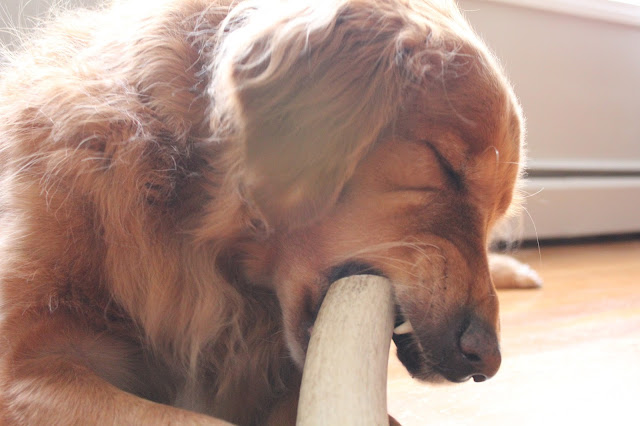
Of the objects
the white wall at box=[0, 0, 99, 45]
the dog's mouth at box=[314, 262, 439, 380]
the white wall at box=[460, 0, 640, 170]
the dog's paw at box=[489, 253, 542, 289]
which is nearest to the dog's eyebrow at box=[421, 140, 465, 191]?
the dog's mouth at box=[314, 262, 439, 380]

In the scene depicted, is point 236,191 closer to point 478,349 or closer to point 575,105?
point 478,349

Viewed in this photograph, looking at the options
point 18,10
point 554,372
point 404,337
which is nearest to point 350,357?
point 404,337

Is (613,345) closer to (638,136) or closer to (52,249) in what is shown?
(52,249)

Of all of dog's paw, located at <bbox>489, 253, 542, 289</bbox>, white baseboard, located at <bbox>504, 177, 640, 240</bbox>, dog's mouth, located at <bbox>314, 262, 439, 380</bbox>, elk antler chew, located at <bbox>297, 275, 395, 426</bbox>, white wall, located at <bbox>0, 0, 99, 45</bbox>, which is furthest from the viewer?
white baseboard, located at <bbox>504, 177, 640, 240</bbox>

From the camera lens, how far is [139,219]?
1.08m

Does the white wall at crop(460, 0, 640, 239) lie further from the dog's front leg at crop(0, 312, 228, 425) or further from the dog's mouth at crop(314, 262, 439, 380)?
the dog's front leg at crop(0, 312, 228, 425)

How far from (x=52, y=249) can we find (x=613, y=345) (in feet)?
4.89

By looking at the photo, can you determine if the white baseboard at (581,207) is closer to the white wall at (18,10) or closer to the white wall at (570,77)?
the white wall at (570,77)

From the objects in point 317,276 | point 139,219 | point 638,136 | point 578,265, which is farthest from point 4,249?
point 638,136

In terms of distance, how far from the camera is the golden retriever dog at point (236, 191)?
0.99m

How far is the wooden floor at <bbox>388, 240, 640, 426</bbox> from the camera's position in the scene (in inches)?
51.5

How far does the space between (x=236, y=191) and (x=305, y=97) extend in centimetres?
19

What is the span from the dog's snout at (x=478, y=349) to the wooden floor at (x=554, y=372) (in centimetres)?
25

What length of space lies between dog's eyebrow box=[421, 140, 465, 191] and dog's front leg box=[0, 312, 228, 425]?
1.79ft
